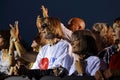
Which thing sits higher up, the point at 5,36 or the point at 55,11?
the point at 55,11

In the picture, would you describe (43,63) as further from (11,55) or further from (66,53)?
(11,55)

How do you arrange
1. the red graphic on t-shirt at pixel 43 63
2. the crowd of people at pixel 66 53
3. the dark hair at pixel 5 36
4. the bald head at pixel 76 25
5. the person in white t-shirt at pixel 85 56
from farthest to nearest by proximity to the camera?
the dark hair at pixel 5 36
the bald head at pixel 76 25
the red graphic on t-shirt at pixel 43 63
the person in white t-shirt at pixel 85 56
the crowd of people at pixel 66 53

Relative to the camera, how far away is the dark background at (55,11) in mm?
2498

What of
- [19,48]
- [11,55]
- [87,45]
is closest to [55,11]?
[19,48]

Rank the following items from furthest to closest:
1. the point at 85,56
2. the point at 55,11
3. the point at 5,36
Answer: the point at 55,11
the point at 5,36
the point at 85,56

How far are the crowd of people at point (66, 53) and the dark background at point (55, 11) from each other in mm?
199

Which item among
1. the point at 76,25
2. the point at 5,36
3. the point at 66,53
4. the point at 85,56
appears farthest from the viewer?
the point at 5,36

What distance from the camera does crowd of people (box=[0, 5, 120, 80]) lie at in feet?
4.52

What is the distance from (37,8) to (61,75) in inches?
69.1

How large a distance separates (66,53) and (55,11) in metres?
1.03

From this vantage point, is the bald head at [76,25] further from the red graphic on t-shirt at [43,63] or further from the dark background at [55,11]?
the red graphic on t-shirt at [43,63]

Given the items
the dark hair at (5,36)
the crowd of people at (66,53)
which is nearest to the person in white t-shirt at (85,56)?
the crowd of people at (66,53)

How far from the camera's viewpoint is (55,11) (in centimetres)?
289

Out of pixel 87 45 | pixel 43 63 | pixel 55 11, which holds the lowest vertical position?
pixel 43 63
